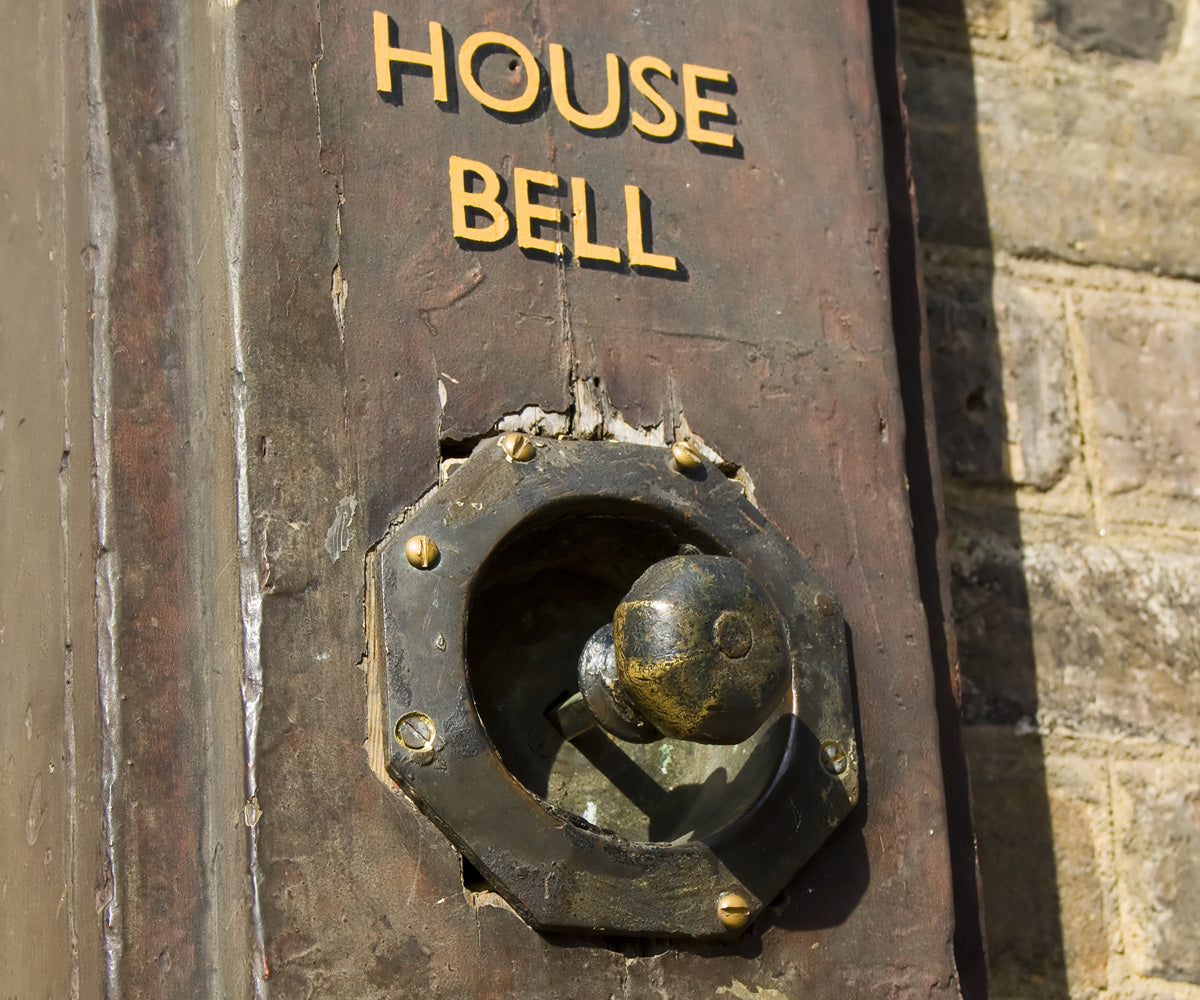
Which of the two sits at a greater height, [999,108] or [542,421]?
[999,108]

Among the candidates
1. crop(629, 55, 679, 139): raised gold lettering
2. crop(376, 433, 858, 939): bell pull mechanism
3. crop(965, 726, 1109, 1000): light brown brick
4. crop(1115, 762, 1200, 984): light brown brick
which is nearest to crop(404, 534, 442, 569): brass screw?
crop(376, 433, 858, 939): bell pull mechanism

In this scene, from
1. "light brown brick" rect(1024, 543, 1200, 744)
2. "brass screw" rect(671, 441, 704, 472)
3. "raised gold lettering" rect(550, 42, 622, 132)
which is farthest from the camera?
"light brown brick" rect(1024, 543, 1200, 744)

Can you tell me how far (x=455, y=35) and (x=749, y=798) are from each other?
71cm

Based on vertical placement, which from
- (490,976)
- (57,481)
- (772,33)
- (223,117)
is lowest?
(490,976)

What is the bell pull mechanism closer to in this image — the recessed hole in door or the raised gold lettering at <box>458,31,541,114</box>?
the recessed hole in door

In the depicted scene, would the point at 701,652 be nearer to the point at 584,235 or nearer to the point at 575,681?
the point at 575,681

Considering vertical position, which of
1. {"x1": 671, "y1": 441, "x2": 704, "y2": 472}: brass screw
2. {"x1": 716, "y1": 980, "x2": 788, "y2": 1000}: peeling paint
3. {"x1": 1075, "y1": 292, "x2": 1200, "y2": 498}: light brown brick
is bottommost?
{"x1": 716, "y1": 980, "x2": 788, "y2": 1000}: peeling paint

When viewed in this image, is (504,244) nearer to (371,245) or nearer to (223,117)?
(371,245)

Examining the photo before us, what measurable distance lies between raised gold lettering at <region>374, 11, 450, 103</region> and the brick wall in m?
0.72

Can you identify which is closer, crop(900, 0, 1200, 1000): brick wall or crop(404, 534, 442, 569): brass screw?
crop(404, 534, 442, 569): brass screw

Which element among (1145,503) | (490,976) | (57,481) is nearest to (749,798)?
(490,976)

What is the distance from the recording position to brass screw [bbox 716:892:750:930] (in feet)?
4.42

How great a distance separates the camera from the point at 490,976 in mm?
1281

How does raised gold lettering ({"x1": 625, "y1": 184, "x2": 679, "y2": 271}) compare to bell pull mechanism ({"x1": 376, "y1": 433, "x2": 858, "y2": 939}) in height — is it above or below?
above
